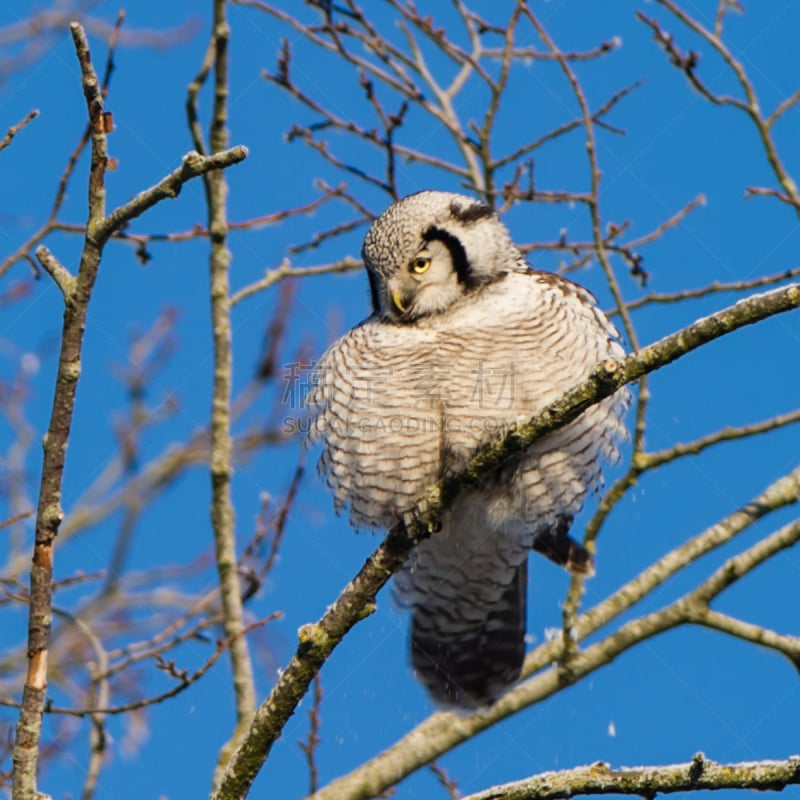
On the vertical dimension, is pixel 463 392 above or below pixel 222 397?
below

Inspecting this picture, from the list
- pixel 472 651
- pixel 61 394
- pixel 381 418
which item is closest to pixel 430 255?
pixel 381 418

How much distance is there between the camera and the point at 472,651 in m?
5.08

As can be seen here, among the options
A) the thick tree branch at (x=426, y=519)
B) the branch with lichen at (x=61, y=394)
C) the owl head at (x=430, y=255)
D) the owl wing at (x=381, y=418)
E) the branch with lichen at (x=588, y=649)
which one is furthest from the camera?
the branch with lichen at (x=588, y=649)

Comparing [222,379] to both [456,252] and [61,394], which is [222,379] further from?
[61,394]

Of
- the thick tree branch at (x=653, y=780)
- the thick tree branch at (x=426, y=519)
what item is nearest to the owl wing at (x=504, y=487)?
the thick tree branch at (x=426, y=519)

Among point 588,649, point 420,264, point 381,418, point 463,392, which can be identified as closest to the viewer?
point 463,392

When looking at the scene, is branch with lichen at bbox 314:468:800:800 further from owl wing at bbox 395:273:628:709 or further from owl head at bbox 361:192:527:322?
owl head at bbox 361:192:527:322

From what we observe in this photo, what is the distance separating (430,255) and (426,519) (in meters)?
1.34

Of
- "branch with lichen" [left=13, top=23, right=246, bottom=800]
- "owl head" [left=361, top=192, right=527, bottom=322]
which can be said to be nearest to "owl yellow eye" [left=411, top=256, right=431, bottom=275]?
"owl head" [left=361, top=192, right=527, bottom=322]

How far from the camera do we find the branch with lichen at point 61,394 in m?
2.52

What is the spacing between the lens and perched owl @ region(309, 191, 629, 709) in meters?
4.06

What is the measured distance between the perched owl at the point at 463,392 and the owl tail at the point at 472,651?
0.01 metres

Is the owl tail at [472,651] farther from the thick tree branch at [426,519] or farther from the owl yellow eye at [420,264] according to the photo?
the thick tree branch at [426,519]

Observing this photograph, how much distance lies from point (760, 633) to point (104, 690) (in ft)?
8.88
